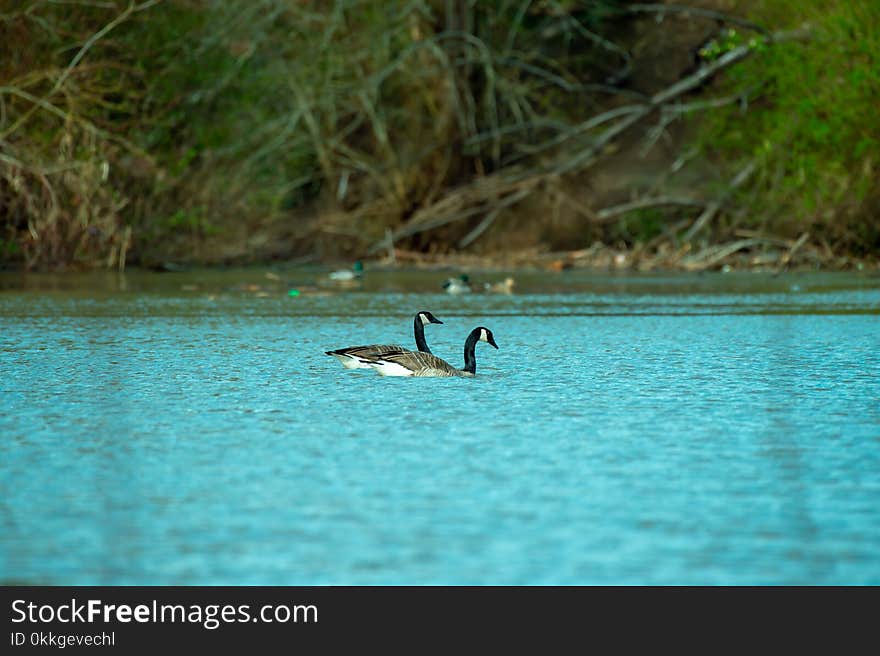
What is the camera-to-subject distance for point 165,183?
109 ft

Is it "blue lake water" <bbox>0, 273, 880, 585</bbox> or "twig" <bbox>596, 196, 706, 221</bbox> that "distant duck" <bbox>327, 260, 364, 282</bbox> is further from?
"blue lake water" <bbox>0, 273, 880, 585</bbox>

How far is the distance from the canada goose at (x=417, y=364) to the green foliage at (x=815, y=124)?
57.6 ft

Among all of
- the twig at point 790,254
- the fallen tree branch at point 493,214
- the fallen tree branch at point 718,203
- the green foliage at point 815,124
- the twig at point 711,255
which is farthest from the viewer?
the fallen tree branch at point 493,214

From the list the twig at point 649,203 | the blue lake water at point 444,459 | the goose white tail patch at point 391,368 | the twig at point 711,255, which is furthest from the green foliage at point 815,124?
the goose white tail patch at point 391,368

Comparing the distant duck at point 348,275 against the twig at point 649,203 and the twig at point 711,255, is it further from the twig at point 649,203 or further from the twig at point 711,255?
the twig at point 711,255

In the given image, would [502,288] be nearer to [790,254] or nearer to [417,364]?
[790,254]

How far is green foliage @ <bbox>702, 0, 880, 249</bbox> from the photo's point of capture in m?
29.5

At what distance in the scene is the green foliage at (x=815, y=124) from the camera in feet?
96.9

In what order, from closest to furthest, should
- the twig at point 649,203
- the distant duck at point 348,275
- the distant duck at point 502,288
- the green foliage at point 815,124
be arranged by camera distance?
1. the distant duck at point 502,288
2. the distant duck at point 348,275
3. the green foliage at point 815,124
4. the twig at point 649,203

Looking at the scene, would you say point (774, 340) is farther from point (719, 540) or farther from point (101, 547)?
point (101, 547)

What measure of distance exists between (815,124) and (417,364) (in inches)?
731

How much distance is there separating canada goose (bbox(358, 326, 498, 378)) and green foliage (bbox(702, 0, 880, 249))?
17.6 m
